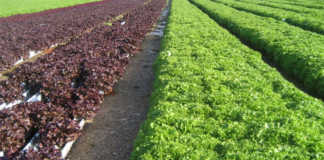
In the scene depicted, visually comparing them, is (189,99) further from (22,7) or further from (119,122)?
(22,7)

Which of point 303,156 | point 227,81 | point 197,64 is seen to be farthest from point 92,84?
point 303,156

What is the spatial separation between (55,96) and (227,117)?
4.98m

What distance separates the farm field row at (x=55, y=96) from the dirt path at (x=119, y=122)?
389 mm

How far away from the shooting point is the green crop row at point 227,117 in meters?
4.49

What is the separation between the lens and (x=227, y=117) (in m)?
5.60

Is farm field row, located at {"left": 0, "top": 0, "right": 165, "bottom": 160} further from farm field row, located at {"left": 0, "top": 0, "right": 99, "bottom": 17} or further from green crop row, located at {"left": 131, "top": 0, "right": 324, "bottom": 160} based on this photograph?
farm field row, located at {"left": 0, "top": 0, "right": 99, "bottom": 17}

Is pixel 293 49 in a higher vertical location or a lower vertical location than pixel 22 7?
lower

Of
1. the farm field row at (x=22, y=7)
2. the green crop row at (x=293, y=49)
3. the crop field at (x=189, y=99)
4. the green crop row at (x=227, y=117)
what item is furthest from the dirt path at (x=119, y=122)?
the farm field row at (x=22, y=7)

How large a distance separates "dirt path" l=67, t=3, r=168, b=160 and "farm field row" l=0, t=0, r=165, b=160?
0.39 m

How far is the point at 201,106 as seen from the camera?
19.4 ft

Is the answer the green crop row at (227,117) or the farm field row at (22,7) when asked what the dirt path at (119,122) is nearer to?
the green crop row at (227,117)

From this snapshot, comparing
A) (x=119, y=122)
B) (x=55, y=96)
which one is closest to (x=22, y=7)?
(x=55, y=96)

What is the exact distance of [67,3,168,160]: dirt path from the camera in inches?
252

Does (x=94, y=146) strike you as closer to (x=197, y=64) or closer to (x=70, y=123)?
(x=70, y=123)
